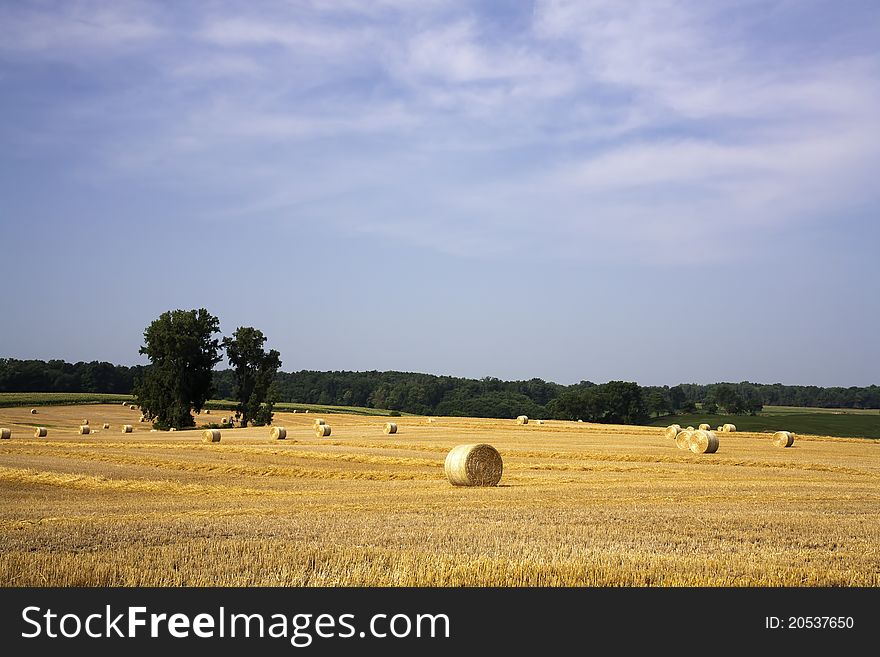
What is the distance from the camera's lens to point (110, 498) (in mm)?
19484

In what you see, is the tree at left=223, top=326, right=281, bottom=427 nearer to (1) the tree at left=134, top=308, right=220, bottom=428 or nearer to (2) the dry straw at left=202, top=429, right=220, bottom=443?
(1) the tree at left=134, top=308, right=220, bottom=428

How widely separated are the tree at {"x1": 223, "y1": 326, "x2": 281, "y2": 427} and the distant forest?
7.08ft

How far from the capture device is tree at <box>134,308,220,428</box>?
73.2m

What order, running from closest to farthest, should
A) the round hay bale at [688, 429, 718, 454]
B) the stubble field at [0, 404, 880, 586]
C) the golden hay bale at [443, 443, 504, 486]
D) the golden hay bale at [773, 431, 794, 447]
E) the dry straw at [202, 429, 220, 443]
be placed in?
the stubble field at [0, 404, 880, 586] → the golden hay bale at [443, 443, 504, 486] → the round hay bale at [688, 429, 718, 454] → the golden hay bale at [773, 431, 794, 447] → the dry straw at [202, 429, 220, 443]

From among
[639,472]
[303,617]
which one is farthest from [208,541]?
[639,472]

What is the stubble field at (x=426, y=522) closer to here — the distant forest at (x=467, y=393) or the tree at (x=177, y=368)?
the tree at (x=177, y=368)

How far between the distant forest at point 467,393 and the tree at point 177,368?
7.29 m

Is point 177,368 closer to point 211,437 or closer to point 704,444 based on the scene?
point 211,437

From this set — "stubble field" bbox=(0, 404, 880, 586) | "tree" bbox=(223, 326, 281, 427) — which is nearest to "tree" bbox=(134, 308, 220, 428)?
"tree" bbox=(223, 326, 281, 427)

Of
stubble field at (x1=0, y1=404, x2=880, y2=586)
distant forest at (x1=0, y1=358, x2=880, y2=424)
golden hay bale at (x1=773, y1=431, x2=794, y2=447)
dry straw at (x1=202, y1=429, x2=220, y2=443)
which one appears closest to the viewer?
stubble field at (x1=0, y1=404, x2=880, y2=586)

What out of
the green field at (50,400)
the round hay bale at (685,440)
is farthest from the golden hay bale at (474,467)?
the green field at (50,400)

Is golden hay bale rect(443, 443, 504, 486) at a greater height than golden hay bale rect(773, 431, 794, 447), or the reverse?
golden hay bale rect(443, 443, 504, 486)

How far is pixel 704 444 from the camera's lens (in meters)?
37.1

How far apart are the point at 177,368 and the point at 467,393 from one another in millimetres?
66215
